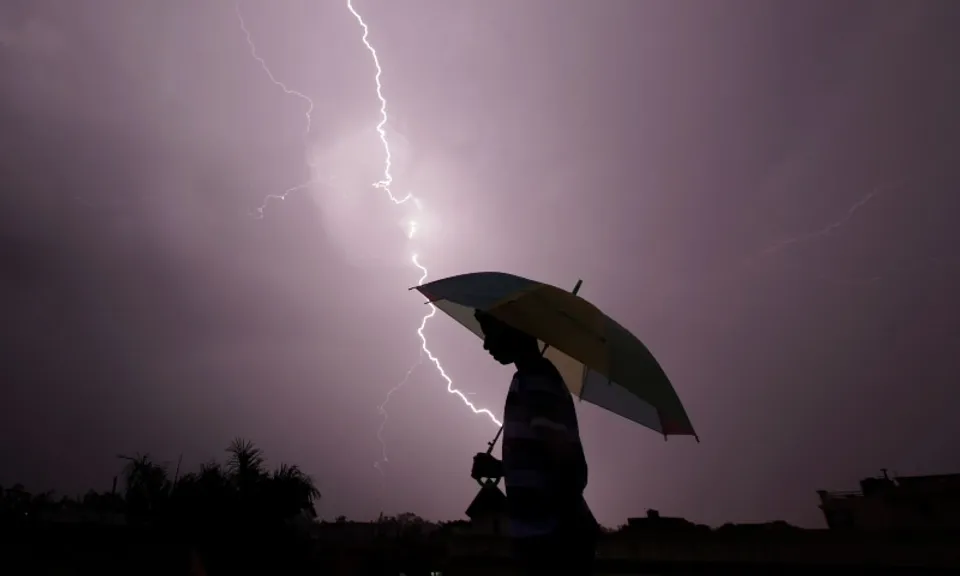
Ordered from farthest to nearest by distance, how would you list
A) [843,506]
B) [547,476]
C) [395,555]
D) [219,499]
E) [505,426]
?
[843,506]
[395,555]
[219,499]
[505,426]
[547,476]

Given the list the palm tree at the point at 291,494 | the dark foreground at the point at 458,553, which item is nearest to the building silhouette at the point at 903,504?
the dark foreground at the point at 458,553

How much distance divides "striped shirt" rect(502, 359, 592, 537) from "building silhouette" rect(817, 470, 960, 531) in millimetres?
18217

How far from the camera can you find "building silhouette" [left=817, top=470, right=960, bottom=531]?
16.2 m

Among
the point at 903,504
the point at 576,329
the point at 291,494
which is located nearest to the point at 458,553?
the point at 291,494

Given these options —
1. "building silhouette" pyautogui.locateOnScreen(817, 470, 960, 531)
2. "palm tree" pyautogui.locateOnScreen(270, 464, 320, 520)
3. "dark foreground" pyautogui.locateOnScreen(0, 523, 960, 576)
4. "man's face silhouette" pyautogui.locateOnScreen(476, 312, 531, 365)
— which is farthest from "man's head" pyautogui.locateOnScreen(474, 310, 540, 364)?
"building silhouette" pyautogui.locateOnScreen(817, 470, 960, 531)

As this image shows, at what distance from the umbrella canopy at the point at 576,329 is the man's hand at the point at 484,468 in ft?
2.39

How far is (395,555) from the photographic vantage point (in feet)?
53.1

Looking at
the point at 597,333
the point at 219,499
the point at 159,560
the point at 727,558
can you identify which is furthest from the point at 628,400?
the point at 219,499

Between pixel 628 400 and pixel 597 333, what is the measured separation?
1098mm

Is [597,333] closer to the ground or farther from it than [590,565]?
farther from it

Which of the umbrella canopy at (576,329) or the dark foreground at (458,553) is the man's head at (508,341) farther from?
the dark foreground at (458,553)

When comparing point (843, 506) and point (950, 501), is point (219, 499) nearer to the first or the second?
point (950, 501)

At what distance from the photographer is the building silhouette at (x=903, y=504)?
639 inches

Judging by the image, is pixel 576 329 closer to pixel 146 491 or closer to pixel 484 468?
pixel 484 468
